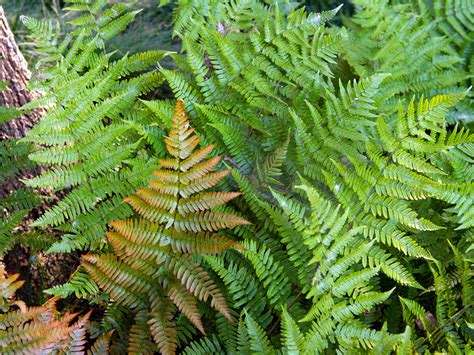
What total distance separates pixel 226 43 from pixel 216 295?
4.40 ft

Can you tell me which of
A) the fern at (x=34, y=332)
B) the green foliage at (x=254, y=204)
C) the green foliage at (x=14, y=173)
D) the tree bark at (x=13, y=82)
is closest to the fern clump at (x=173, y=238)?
the green foliage at (x=254, y=204)

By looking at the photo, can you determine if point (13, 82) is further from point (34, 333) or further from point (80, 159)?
point (34, 333)

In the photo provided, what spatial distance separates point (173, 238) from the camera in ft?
6.73

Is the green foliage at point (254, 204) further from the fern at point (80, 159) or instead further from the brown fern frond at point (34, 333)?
the brown fern frond at point (34, 333)

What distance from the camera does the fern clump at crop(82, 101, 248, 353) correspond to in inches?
77.4

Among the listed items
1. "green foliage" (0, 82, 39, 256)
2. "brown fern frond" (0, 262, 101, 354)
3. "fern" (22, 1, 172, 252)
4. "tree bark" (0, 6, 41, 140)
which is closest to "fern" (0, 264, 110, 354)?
"brown fern frond" (0, 262, 101, 354)

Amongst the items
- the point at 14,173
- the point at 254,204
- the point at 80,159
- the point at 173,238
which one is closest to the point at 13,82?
the point at 14,173

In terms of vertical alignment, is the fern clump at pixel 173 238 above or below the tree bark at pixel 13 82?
below

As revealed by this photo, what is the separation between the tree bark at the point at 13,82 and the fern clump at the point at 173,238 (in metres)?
1.10

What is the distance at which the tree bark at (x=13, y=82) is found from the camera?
2.68 meters

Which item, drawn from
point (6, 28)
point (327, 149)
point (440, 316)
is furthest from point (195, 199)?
point (6, 28)

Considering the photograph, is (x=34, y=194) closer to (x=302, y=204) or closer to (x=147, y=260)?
(x=147, y=260)

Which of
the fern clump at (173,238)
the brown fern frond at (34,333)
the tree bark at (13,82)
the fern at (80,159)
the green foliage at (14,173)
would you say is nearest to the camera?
the brown fern frond at (34,333)

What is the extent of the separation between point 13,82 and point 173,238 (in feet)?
4.75
